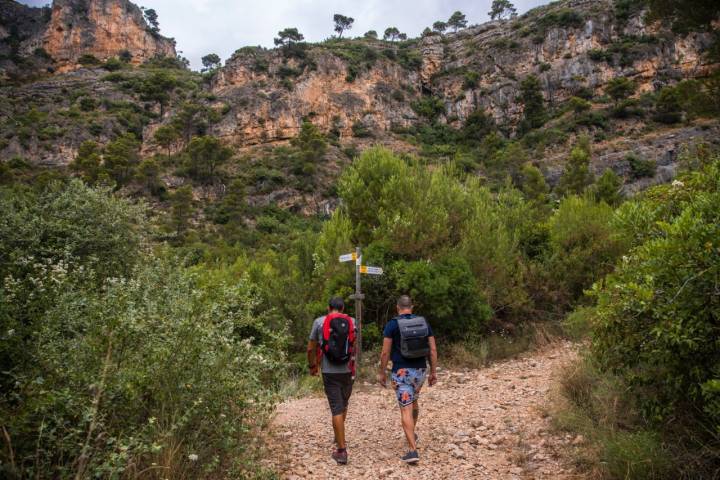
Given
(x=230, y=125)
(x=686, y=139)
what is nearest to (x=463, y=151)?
(x=686, y=139)

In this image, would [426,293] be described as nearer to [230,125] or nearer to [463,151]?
[463,151]

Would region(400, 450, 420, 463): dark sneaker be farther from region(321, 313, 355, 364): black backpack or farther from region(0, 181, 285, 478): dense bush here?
region(0, 181, 285, 478): dense bush

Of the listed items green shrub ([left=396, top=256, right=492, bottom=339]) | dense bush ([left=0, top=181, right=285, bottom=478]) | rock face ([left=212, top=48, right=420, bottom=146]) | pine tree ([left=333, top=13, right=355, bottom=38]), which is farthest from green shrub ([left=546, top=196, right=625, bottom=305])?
pine tree ([left=333, top=13, right=355, bottom=38])

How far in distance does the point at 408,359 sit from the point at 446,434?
1.26 meters

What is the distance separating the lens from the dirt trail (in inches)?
155

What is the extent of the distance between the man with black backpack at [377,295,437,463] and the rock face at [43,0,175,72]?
84.7 meters

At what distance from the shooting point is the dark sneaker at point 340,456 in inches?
163

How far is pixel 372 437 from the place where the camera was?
4.84 meters

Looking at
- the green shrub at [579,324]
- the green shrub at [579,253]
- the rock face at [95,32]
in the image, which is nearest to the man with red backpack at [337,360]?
the green shrub at [579,324]

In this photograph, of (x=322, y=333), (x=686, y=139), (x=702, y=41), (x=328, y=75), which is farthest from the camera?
(x=328, y=75)

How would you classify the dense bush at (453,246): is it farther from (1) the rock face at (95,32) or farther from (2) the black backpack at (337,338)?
(1) the rock face at (95,32)

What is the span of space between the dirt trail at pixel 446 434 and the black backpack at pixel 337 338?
1020 mm

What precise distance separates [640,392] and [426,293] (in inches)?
169

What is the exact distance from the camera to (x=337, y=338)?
421 centimetres
